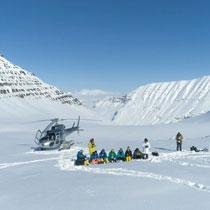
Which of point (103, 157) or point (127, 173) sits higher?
point (103, 157)

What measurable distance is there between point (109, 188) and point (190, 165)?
11.2 metres

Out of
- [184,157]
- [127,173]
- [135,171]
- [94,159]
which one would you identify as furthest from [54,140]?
[127,173]

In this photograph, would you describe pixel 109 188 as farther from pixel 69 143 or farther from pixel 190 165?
pixel 69 143

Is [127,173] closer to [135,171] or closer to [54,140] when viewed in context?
[135,171]

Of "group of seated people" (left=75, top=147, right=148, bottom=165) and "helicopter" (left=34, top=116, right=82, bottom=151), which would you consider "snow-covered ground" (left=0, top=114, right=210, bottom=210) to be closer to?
"group of seated people" (left=75, top=147, right=148, bottom=165)

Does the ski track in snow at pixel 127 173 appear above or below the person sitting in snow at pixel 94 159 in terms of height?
below

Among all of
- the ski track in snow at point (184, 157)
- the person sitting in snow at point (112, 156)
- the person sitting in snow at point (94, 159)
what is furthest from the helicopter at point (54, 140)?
the ski track in snow at point (184, 157)

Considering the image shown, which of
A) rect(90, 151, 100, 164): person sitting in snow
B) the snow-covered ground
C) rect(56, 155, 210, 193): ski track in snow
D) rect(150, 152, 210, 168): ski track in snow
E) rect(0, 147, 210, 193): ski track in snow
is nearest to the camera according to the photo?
the snow-covered ground

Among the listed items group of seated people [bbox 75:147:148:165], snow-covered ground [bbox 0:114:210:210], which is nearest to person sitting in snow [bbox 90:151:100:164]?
group of seated people [bbox 75:147:148:165]

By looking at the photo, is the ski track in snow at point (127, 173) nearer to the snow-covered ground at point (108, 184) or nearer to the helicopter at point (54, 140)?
the snow-covered ground at point (108, 184)

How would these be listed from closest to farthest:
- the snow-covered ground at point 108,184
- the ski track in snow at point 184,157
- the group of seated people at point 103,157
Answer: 1. the snow-covered ground at point 108,184
2. the ski track in snow at point 184,157
3. the group of seated people at point 103,157

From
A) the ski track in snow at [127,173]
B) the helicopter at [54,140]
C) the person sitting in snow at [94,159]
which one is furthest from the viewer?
the helicopter at [54,140]

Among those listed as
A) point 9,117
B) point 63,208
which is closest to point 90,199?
point 63,208

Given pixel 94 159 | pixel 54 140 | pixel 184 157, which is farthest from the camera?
pixel 54 140
